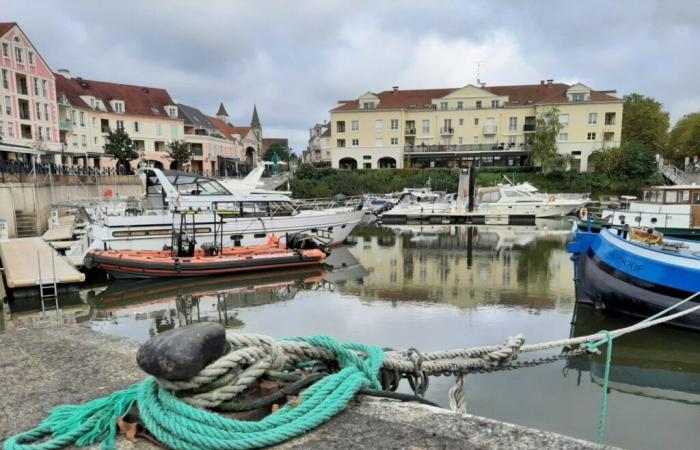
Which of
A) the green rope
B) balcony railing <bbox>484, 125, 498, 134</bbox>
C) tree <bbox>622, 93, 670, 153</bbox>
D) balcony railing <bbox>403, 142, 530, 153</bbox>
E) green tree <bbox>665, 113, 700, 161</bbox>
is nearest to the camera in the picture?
the green rope

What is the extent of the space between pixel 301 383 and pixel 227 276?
1485 cm

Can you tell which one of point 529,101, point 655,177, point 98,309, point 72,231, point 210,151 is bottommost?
point 98,309

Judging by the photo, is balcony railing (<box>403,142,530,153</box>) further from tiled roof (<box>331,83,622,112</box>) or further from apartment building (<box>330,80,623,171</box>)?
→ tiled roof (<box>331,83,622,112</box>)

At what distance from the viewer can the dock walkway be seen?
12.8 meters

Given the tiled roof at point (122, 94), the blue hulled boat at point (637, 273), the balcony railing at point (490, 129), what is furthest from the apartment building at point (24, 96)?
the balcony railing at point (490, 129)

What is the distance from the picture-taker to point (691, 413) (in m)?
6.77

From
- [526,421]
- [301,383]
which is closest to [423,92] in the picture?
[526,421]

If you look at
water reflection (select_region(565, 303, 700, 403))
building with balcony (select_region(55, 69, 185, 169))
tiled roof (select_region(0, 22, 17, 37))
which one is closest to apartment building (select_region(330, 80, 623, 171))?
building with balcony (select_region(55, 69, 185, 169))

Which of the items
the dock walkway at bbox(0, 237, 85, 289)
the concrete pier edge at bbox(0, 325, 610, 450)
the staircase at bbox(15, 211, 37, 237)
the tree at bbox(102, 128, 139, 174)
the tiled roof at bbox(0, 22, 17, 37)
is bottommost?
the dock walkway at bbox(0, 237, 85, 289)

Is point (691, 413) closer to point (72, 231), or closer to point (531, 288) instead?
point (531, 288)

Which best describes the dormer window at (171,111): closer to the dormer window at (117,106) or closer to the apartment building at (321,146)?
the dormer window at (117,106)

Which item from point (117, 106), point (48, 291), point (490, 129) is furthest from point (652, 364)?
point (117, 106)

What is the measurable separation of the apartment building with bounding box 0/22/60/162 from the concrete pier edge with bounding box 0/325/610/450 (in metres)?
39.7

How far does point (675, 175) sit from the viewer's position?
4503 centimetres
